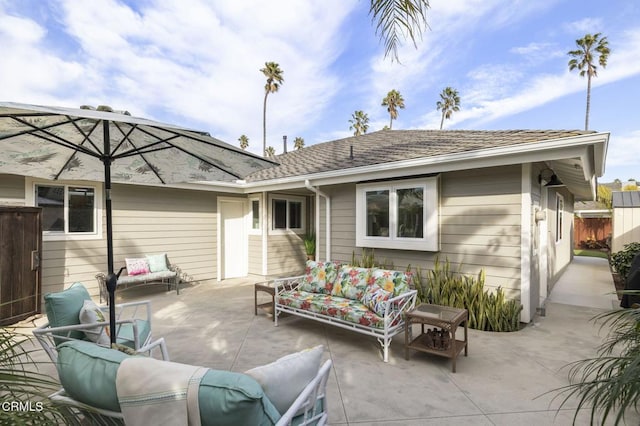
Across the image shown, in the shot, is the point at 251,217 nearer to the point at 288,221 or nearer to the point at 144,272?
the point at 288,221

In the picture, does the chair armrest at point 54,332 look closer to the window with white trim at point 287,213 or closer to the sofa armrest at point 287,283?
the sofa armrest at point 287,283

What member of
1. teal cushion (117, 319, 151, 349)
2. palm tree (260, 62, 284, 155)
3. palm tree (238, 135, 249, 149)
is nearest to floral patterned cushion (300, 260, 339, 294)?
teal cushion (117, 319, 151, 349)

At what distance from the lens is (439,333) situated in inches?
148

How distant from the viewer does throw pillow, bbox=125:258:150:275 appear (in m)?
6.64

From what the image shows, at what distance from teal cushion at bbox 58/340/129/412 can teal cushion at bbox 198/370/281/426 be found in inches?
16.6

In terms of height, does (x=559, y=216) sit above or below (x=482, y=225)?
above

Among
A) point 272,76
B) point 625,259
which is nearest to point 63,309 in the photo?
point 625,259

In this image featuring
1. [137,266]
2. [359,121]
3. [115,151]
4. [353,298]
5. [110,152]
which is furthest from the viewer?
[359,121]

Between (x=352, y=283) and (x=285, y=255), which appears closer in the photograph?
(x=352, y=283)

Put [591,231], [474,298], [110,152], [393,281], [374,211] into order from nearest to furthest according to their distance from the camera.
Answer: [110,152]
[393,281]
[474,298]
[374,211]
[591,231]

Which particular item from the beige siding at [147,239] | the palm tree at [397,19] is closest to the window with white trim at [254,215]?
the beige siding at [147,239]

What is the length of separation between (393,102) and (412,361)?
2370cm

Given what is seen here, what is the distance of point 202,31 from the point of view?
6.84 meters

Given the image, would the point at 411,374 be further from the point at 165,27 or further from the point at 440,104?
the point at 440,104
